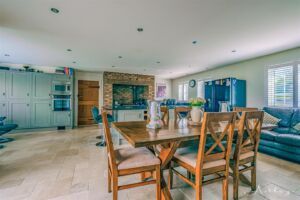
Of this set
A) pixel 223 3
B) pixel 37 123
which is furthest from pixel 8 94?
pixel 223 3

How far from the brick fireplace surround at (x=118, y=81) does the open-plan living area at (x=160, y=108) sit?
152 cm

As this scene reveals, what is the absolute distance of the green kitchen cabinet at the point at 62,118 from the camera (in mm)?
5207

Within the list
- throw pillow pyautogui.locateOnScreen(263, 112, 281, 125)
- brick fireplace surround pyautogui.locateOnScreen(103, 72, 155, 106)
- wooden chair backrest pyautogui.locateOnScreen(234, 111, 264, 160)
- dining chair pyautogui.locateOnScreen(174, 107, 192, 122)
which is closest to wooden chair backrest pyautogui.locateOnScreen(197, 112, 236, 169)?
wooden chair backrest pyautogui.locateOnScreen(234, 111, 264, 160)

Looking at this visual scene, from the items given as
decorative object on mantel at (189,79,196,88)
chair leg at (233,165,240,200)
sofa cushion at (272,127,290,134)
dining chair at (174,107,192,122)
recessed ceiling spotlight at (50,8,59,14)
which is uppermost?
recessed ceiling spotlight at (50,8,59,14)

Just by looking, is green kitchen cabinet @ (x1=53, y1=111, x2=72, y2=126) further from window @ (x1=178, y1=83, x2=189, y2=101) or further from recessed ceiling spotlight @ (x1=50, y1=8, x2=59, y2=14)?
window @ (x1=178, y1=83, x2=189, y2=101)

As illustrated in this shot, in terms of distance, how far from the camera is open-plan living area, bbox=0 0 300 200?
148 cm

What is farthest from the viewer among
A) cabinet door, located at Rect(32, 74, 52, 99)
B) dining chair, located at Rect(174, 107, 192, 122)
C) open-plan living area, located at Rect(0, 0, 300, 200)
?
cabinet door, located at Rect(32, 74, 52, 99)

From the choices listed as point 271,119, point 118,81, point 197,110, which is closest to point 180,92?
point 118,81

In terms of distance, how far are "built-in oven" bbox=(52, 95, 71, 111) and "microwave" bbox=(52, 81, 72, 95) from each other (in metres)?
0.15

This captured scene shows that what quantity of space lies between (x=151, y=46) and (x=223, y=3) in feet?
5.88

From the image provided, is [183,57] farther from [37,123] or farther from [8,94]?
[8,94]

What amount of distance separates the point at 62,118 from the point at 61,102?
601 millimetres

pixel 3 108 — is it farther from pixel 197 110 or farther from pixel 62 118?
pixel 197 110

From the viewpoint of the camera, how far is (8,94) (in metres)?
4.59
